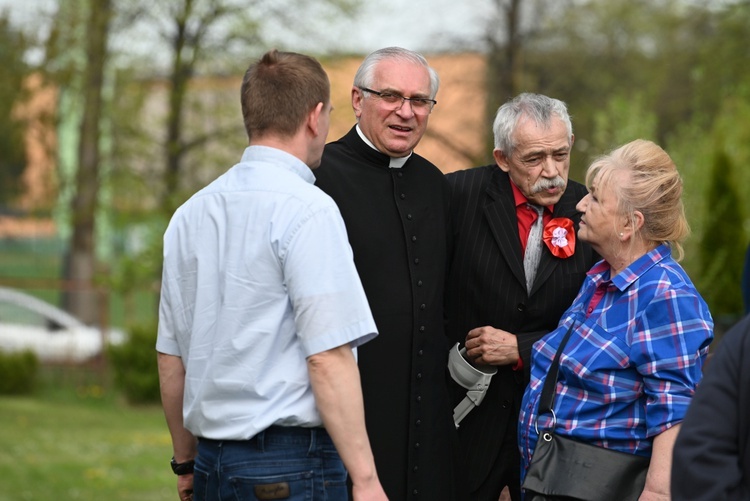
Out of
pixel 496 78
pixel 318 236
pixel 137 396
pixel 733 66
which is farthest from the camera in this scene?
pixel 733 66

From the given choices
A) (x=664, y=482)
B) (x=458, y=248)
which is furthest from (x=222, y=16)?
(x=664, y=482)

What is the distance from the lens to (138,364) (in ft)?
56.2

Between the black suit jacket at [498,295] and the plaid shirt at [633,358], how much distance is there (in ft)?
1.59

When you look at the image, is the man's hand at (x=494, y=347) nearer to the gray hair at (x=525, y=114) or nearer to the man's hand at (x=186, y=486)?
the gray hair at (x=525, y=114)

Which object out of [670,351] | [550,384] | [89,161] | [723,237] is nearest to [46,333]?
[89,161]

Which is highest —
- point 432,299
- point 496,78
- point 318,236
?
point 496,78

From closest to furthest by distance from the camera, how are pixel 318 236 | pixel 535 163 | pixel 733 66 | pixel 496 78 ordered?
pixel 318 236
pixel 535 163
pixel 496 78
pixel 733 66

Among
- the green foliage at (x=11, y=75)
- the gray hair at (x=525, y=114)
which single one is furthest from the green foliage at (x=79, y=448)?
the gray hair at (x=525, y=114)

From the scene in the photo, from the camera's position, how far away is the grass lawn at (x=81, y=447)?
8.93 meters

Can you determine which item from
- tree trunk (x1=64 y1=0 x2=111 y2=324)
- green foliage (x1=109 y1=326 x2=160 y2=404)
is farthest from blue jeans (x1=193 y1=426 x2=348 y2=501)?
tree trunk (x1=64 y1=0 x2=111 y2=324)

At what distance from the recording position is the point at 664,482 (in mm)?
3254

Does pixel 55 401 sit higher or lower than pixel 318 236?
lower

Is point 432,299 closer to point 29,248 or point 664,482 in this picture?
point 664,482

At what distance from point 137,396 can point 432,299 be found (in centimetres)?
1402
